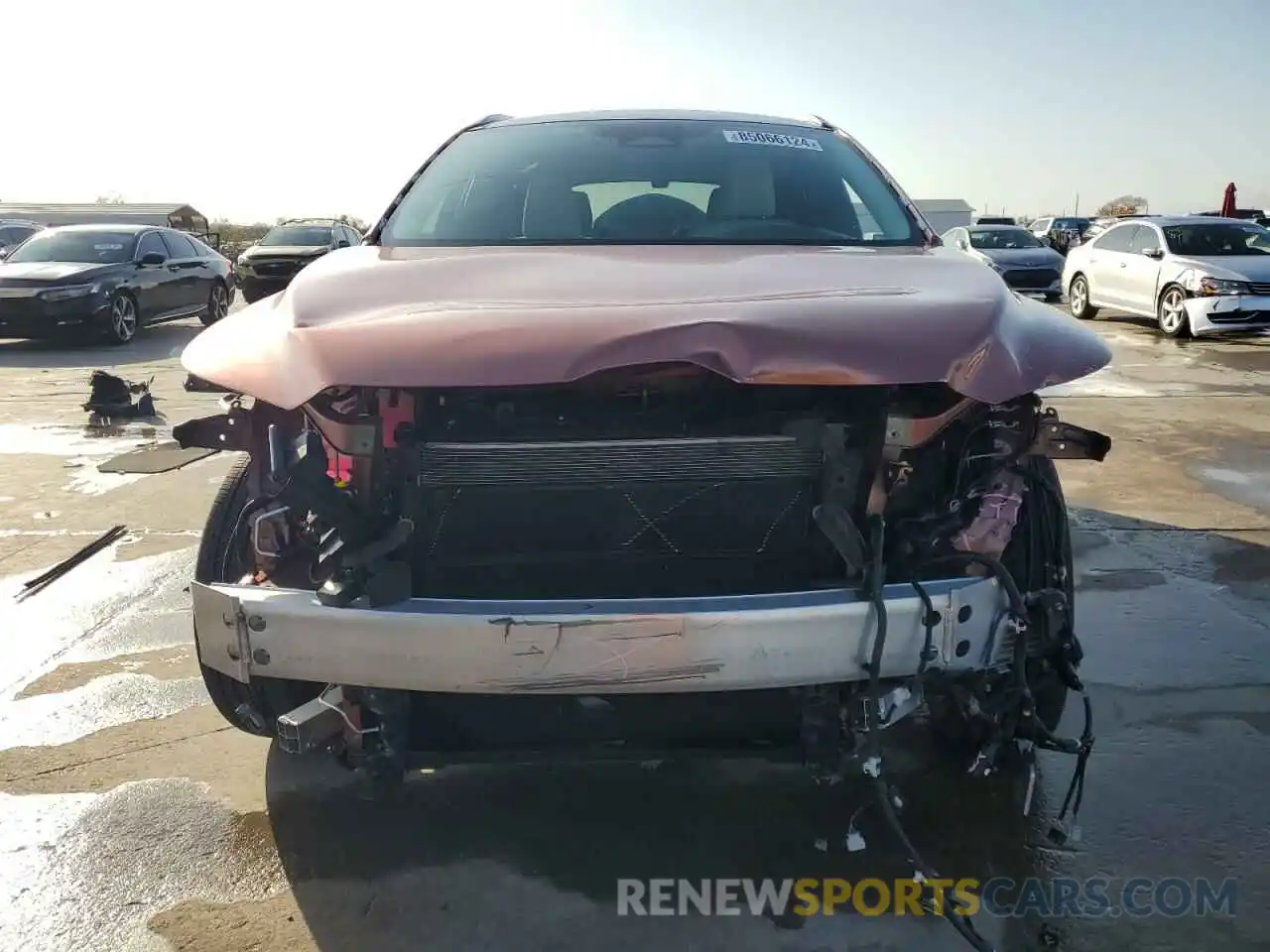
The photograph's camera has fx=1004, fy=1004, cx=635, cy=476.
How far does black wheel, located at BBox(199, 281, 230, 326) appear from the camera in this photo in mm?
14211

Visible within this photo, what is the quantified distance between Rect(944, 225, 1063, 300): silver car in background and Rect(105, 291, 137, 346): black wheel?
12.5m

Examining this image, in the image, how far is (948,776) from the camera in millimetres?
2771

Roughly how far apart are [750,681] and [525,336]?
80 cm

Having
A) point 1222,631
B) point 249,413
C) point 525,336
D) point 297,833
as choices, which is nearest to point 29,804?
point 297,833

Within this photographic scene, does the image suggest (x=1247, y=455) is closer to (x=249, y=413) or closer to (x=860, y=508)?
(x=860, y=508)

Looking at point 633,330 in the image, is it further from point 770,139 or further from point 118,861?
point 770,139

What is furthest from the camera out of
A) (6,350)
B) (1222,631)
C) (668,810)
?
(6,350)

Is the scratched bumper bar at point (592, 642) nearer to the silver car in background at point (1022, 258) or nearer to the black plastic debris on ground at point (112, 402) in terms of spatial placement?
the black plastic debris on ground at point (112, 402)

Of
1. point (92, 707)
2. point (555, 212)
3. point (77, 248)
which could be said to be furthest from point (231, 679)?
point (77, 248)

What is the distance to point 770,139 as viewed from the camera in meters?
3.52


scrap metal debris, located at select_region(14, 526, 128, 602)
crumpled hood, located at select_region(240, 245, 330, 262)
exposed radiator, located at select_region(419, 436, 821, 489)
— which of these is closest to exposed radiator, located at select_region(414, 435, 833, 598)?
exposed radiator, located at select_region(419, 436, 821, 489)

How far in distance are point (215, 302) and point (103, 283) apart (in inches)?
104

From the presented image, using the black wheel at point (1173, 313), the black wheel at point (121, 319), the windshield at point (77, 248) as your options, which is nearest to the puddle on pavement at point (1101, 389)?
the black wheel at point (1173, 313)

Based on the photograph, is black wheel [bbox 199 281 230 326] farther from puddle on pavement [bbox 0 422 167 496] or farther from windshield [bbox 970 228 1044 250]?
windshield [bbox 970 228 1044 250]
